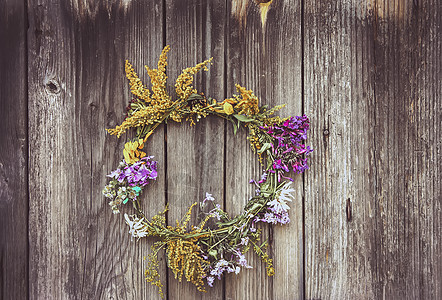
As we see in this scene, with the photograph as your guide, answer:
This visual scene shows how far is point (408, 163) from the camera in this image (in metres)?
1.21

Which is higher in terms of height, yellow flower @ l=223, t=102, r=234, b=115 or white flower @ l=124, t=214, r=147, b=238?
yellow flower @ l=223, t=102, r=234, b=115

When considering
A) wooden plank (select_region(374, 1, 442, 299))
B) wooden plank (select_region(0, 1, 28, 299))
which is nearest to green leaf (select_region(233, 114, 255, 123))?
wooden plank (select_region(374, 1, 442, 299))

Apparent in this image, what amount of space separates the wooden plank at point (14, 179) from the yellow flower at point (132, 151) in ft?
1.34

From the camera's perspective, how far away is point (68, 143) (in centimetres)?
123

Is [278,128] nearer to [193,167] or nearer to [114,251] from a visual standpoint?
[193,167]

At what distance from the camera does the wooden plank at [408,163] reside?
1.21m

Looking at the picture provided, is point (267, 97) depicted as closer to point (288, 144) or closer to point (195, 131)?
point (288, 144)

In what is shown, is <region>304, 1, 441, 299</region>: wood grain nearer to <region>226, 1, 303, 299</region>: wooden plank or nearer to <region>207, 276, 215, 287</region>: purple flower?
<region>226, 1, 303, 299</region>: wooden plank

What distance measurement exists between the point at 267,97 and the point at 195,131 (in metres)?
0.29

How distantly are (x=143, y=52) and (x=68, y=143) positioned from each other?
0.44m

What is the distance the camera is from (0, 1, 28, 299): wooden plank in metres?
1.23

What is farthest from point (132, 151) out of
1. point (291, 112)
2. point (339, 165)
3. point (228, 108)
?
point (339, 165)

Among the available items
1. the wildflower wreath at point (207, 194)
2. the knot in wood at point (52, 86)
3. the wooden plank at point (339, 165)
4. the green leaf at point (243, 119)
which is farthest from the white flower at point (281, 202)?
the knot in wood at point (52, 86)

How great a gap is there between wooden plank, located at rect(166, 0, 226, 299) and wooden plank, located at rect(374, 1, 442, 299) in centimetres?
59
